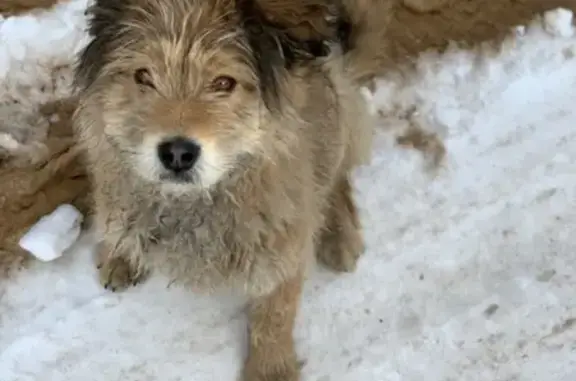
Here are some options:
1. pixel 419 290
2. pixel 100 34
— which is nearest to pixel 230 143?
pixel 100 34

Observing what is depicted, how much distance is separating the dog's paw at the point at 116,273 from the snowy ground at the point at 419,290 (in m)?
0.03

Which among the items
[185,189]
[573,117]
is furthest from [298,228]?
[573,117]

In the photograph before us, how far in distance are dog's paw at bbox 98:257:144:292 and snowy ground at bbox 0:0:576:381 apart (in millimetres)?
30

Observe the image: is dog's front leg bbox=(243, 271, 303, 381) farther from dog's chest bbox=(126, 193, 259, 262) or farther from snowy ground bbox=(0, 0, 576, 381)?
dog's chest bbox=(126, 193, 259, 262)

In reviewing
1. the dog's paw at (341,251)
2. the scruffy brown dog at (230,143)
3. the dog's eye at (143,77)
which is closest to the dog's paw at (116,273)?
the scruffy brown dog at (230,143)

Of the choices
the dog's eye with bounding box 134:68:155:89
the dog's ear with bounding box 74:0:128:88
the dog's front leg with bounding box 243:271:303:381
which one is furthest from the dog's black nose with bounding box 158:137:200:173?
the dog's front leg with bounding box 243:271:303:381

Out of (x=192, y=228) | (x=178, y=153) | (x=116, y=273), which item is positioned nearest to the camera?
(x=178, y=153)


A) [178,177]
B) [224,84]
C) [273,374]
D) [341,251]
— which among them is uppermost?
[224,84]

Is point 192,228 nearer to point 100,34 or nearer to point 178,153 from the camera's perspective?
point 178,153

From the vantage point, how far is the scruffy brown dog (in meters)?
1.57

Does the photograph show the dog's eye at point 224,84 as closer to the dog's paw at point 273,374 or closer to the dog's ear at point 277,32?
the dog's ear at point 277,32

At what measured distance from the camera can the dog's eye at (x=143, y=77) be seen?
1583 mm

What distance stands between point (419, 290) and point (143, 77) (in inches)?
41.5

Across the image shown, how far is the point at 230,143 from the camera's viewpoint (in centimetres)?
161
